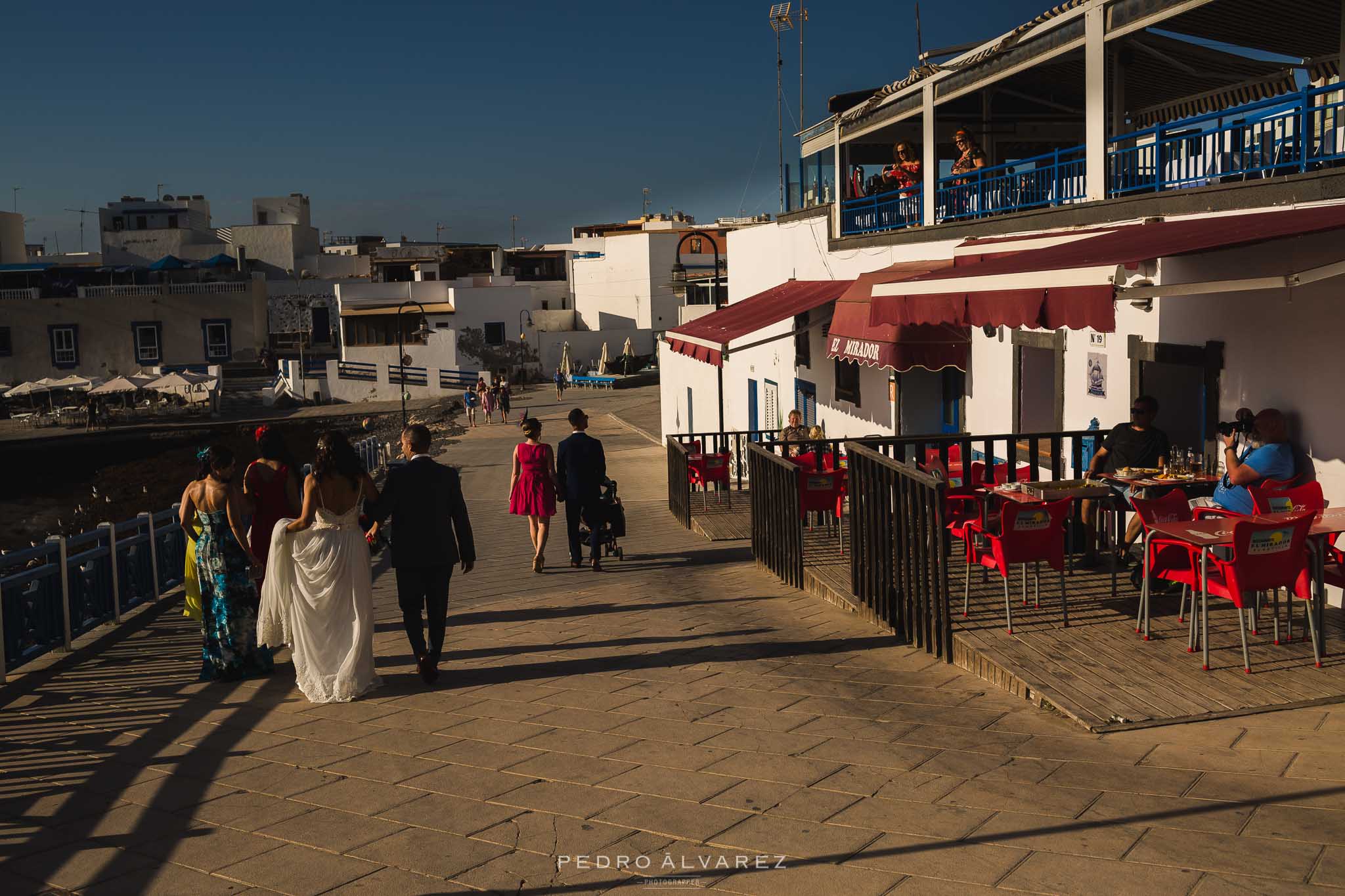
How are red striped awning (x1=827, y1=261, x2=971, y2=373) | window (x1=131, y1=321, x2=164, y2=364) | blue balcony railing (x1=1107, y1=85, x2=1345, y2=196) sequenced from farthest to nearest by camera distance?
window (x1=131, y1=321, x2=164, y2=364)
red striped awning (x1=827, y1=261, x2=971, y2=373)
blue balcony railing (x1=1107, y1=85, x2=1345, y2=196)

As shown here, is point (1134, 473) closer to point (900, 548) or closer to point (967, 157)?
point (900, 548)

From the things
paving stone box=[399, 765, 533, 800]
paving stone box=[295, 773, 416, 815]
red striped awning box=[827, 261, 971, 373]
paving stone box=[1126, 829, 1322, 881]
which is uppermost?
red striped awning box=[827, 261, 971, 373]

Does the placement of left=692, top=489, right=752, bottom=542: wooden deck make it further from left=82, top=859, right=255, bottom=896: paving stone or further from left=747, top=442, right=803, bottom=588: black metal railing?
left=82, top=859, right=255, bottom=896: paving stone

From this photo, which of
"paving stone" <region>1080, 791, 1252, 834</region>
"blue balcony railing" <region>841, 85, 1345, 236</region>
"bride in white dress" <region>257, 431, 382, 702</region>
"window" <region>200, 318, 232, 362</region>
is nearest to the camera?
"paving stone" <region>1080, 791, 1252, 834</region>

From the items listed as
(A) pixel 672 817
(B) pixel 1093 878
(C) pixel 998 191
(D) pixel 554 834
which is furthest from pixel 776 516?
(B) pixel 1093 878

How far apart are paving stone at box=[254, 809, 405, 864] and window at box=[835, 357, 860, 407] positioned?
12871mm

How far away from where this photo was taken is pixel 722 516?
1481 centimetres

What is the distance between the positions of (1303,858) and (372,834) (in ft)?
11.6

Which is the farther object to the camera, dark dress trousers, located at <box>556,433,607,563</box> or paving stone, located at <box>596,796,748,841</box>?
dark dress trousers, located at <box>556,433,607,563</box>

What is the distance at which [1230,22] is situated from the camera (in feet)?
39.1

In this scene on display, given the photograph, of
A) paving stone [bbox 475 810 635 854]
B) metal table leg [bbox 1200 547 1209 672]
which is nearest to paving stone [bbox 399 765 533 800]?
paving stone [bbox 475 810 635 854]

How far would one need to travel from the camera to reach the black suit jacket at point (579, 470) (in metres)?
11.1

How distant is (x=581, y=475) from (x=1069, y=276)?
197 inches

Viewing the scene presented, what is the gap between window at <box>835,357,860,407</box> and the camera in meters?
17.1
